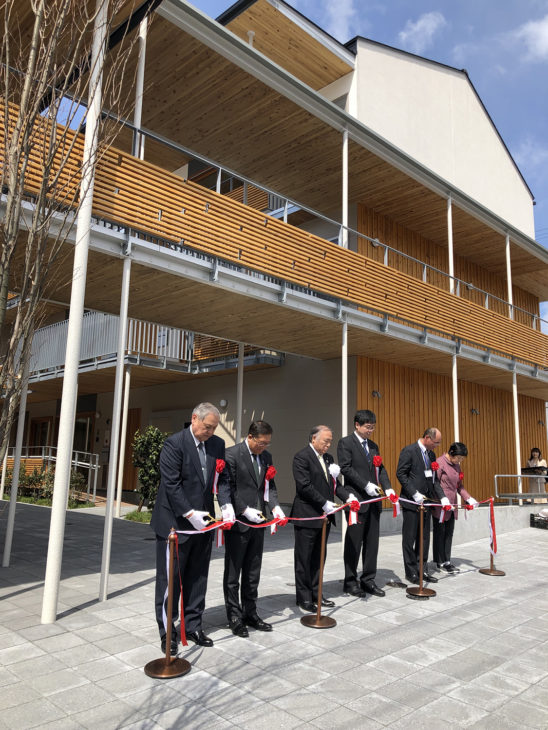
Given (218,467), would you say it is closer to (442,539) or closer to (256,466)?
(256,466)

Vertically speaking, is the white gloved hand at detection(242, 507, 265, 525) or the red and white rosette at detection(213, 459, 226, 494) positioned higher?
the red and white rosette at detection(213, 459, 226, 494)

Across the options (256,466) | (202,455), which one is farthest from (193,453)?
(256,466)

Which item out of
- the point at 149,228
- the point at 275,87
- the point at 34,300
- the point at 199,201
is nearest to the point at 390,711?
the point at 34,300

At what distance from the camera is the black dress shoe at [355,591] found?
585 centimetres

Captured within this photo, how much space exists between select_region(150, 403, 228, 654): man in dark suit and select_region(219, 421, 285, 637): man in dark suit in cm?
32

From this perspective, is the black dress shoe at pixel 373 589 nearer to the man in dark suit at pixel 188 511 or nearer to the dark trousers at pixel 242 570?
the dark trousers at pixel 242 570

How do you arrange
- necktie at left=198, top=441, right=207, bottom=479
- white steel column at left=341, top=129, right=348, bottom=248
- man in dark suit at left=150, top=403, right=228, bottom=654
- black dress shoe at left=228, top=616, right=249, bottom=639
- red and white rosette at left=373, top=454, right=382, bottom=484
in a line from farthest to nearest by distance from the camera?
white steel column at left=341, top=129, right=348, bottom=248, red and white rosette at left=373, top=454, right=382, bottom=484, black dress shoe at left=228, top=616, right=249, bottom=639, necktie at left=198, top=441, right=207, bottom=479, man in dark suit at left=150, top=403, right=228, bottom=654

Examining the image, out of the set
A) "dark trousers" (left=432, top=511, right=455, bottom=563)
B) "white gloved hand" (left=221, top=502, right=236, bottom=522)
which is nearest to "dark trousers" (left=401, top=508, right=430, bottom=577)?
"dark trousers" (left=432, top=511, right=455, bottom=563)

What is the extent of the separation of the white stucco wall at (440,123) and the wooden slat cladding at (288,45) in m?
0.77

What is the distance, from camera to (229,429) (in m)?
14.3

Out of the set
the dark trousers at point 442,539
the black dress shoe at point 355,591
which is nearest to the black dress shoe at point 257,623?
the black dress shoe at point 355,591

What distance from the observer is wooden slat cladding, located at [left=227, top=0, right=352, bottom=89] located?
11.5 m

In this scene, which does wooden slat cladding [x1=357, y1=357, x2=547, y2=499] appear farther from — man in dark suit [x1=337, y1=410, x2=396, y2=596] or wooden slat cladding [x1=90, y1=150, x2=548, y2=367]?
man in dark suit [x1=337, y1=410, x2=396, y2=596]

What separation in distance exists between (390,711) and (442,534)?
14.2 feet
